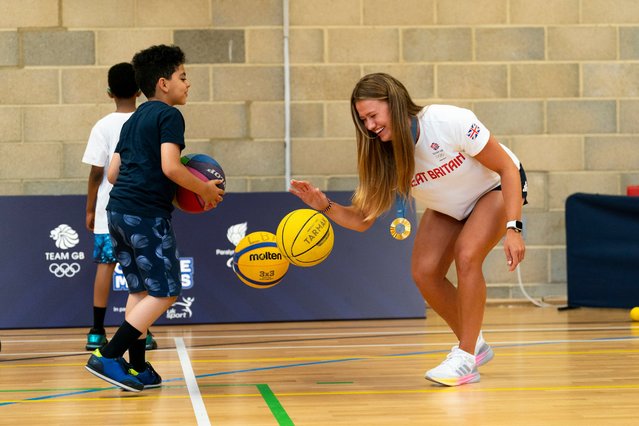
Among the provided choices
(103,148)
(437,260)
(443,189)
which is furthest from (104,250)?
(443,189)

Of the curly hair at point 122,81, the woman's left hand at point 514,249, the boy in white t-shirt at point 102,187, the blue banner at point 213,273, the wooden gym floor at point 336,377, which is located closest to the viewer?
the wooden gym floor at point 336,377

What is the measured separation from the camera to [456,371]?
181 inches

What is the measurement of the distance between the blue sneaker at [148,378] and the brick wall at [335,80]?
12.3 ft

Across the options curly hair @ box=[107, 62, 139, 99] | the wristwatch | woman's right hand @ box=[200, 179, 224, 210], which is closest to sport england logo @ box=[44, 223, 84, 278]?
curly hair @ box=[107, 62, 139, 99]

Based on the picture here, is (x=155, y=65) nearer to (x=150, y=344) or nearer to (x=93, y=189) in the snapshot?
(x=93, y=189)

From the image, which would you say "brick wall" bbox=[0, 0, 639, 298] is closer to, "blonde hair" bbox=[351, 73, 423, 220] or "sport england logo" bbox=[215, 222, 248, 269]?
"sport england logo" bbox=[215, 222, 248, 269]

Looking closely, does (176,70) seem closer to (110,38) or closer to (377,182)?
(377,182)

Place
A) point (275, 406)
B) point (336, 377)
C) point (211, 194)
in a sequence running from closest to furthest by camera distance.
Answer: point (275, 406) < point (211, 194) < point (336, 377)

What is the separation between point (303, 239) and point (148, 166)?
0.83m

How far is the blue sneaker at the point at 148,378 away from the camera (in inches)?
184

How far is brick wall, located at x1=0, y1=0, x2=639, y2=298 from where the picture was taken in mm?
8297

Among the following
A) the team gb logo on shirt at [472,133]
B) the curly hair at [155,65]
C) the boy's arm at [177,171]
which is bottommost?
the boy's arm at [177,171]

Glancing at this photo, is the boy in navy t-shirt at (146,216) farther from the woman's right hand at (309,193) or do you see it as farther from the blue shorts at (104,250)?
the blue shorts at (104,250)

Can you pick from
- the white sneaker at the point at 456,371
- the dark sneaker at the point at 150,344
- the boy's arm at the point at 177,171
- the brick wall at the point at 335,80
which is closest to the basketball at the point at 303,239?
the boy's arm at the point at 177,171
